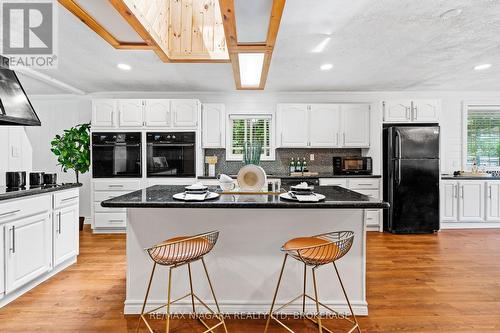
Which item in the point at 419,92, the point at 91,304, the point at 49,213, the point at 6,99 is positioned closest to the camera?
the point at 91,304

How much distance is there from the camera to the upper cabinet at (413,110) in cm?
496

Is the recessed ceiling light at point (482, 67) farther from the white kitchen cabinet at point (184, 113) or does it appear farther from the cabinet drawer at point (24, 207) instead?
the cabinet drawer at point (24, 207)

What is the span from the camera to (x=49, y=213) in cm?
297

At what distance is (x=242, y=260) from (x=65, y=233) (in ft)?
7.12


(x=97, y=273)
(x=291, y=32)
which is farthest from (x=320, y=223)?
(x=97, y=273)

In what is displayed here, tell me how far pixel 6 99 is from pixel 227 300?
2.76 meters

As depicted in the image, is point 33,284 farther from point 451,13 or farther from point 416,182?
point 416,182

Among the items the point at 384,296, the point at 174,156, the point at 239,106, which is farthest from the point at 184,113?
the point at 384,296

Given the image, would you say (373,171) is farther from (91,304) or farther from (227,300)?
(91,304)

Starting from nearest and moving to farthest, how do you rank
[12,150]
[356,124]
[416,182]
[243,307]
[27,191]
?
[243,307]
[27,191]
[12,150]
[416,182]
[356,124]

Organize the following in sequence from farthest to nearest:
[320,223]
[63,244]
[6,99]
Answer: [63,244]
[6,99]
[320,223]

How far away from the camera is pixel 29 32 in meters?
2.87

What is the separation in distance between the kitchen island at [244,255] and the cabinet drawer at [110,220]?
8.72 feet

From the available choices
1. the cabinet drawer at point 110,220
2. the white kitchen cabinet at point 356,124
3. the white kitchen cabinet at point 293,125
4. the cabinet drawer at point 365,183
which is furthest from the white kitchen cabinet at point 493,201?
the cabinet drawer at point 110,220
